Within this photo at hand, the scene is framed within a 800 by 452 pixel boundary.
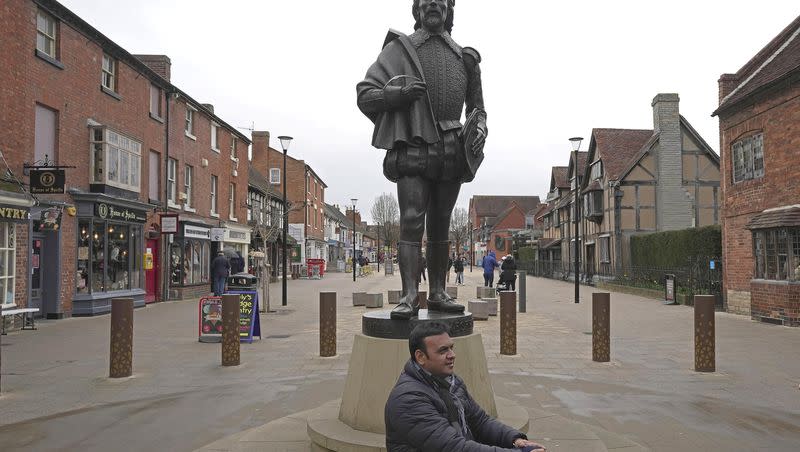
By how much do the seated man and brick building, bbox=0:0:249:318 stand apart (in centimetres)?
1313

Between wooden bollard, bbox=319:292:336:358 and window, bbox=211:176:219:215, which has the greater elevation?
window, bbox=211:176:219:215

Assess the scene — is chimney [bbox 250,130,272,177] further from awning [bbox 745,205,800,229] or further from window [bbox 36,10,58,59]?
awning [bbox 745,205,800,229]

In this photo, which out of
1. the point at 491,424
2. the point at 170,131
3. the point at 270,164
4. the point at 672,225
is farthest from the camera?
the point at 270,164

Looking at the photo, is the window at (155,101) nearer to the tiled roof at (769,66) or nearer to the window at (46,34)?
the window at (46,34)

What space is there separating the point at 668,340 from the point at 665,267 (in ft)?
48.0

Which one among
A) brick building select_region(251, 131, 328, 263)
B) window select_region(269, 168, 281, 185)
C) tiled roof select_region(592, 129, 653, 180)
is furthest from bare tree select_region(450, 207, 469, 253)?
tiled roof select_region(592, 129, 653, 180)

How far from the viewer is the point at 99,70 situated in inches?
690

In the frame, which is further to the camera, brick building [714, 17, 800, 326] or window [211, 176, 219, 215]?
window [211, 176, 219, 215]

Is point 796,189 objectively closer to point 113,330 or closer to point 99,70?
point 113,330

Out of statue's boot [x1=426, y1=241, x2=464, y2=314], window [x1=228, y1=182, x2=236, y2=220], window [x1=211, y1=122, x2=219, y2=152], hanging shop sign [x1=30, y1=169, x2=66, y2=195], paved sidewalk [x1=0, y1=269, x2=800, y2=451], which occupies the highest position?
window [x1=211, y1=122, x2=219, y2=152]

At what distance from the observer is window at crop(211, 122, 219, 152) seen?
26625mm

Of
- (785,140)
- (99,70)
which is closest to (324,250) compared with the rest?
(99,70)

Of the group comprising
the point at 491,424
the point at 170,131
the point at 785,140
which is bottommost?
the point at 491,424

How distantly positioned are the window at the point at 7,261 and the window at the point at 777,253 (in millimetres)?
17693
